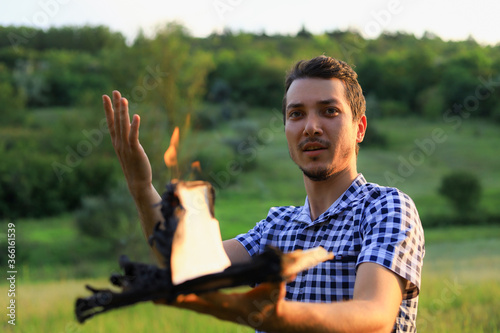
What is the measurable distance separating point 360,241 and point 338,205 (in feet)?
0.87

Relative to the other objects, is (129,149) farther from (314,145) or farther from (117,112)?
(314,145)

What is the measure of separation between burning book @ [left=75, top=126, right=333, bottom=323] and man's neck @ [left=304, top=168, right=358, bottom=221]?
82cm

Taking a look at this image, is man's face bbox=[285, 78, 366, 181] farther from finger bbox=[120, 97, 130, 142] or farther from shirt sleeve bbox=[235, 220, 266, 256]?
finger bbox=[120, 97, 130, 142]

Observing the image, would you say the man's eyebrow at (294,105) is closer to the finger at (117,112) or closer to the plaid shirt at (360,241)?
the plaid shirt at (360,241)

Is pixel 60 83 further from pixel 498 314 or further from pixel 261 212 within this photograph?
pixel 498 314

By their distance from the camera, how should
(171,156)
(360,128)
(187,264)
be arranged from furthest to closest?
(360,128) < (171,156) < (187,264)

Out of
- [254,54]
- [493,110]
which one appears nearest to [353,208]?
[493,110]

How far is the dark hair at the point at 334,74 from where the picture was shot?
8.11 ft

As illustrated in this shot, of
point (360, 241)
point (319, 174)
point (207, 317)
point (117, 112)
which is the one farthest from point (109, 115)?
point (207, 317)

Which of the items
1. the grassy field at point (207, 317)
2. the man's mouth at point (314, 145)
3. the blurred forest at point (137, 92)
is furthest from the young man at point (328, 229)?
the blurred forest at point (137, 92)

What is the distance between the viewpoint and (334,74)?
2.48m

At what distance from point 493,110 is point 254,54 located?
30.7m

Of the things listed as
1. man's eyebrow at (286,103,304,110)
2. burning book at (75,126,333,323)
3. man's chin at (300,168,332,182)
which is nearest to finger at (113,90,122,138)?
burning book at (75,126,333,323)

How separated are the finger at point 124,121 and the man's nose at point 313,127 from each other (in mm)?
850
